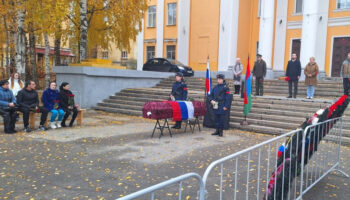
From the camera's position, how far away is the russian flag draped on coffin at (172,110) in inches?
332

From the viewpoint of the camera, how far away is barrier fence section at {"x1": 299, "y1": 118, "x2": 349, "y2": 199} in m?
4.50

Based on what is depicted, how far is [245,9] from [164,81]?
9886 mm

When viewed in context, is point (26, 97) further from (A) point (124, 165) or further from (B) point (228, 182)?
(B) point (228, 182)

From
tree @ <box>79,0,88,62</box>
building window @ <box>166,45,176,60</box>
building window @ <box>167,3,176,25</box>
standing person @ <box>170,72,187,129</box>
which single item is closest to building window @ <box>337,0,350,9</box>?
building window @ <box>167,3,176,25</box>

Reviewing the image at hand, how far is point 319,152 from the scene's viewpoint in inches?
208

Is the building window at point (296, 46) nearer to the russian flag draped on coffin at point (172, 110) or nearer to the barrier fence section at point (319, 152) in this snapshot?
the russian flag draped on coffin at point (172, 110)

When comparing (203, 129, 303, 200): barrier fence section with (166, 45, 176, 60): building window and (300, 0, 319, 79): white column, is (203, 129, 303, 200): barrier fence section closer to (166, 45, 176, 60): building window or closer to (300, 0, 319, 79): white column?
(300, 0, 319, 79): white column

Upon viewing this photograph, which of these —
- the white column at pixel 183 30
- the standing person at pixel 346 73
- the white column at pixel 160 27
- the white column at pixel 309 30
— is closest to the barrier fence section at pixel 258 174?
the standing person at pixel 346 73

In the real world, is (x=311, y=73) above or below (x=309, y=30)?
below

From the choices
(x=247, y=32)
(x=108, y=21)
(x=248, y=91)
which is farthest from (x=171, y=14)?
(x=248, y=91)

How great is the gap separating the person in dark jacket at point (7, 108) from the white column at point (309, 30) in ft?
58.3

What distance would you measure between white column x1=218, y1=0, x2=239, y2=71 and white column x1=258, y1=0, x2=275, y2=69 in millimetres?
2890

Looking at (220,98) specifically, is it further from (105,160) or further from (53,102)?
(53,102)

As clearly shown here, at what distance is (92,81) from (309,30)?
14574 mm
